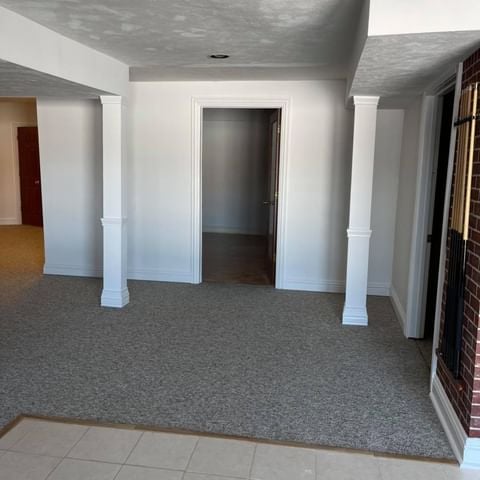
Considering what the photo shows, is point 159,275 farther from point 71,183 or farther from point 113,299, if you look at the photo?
point 71,183

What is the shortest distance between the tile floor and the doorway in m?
1.62

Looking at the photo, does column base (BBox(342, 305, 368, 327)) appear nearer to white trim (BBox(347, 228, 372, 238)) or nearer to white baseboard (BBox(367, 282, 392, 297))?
white trim (BBox(347, 228, 372, 238))

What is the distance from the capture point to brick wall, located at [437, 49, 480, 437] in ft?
7.72

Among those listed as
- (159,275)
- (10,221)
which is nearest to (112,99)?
(159,275)

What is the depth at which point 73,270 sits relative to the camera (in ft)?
19.6

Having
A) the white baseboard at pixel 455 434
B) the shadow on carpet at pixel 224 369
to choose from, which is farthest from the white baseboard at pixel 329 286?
the white baseboard at pixel 455 434

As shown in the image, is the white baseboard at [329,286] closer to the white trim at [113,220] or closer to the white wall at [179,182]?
the white wall at [179,182]

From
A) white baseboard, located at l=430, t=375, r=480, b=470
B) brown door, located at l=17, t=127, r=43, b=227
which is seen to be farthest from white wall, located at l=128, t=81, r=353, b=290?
brown door, located at l=17, t=127, r=43, b=227

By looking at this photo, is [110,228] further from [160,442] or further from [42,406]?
[160,442]

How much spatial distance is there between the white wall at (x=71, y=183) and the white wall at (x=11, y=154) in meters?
4.21

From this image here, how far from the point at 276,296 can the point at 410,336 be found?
1576mm

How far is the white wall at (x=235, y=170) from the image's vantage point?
9180 millimetres

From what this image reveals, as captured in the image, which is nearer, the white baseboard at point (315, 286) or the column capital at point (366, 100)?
the column capital at point (366, 100)

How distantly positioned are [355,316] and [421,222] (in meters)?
1.05
